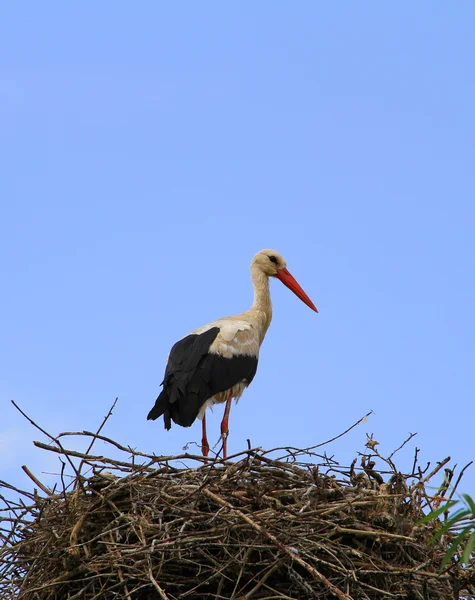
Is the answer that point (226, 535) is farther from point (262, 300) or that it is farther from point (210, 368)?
point (262, 300)

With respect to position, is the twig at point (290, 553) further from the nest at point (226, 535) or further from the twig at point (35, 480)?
the twig at point (35, 480)

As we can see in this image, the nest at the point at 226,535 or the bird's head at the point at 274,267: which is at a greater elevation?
the bird's head at the point at 274,267

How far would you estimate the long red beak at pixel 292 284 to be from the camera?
796 centimetres

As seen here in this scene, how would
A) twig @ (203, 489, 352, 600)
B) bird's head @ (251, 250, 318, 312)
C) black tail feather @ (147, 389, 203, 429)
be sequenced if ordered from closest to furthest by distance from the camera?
1. twig @ (203, 489, 352, 600)
2. black tail feather @ (147, 389, 203, 429)
3. bird's head @ (251, 250, 318, 312)

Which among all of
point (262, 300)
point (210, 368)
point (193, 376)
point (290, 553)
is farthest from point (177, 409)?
point (290, 553)

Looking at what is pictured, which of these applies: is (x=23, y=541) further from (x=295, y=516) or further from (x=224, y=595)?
(x=295, y=516)

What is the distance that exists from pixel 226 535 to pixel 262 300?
3.72m

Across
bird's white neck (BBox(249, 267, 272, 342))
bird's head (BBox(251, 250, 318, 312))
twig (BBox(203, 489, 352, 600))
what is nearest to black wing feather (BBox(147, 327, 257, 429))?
bird's white neck (BBox(249, 267, 272, 342))

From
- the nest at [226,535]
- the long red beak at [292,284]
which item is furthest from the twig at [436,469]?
the long red beak at [292,284]

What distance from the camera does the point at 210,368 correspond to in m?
6.62

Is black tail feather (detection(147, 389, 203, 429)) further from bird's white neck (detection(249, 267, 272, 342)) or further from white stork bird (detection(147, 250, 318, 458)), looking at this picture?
bird's white neck (detection(249, 267, 272, 342))

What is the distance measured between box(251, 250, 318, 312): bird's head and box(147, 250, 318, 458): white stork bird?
466 mm

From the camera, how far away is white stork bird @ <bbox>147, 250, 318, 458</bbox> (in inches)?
253

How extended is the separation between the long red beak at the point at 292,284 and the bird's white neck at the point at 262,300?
0.14 m
